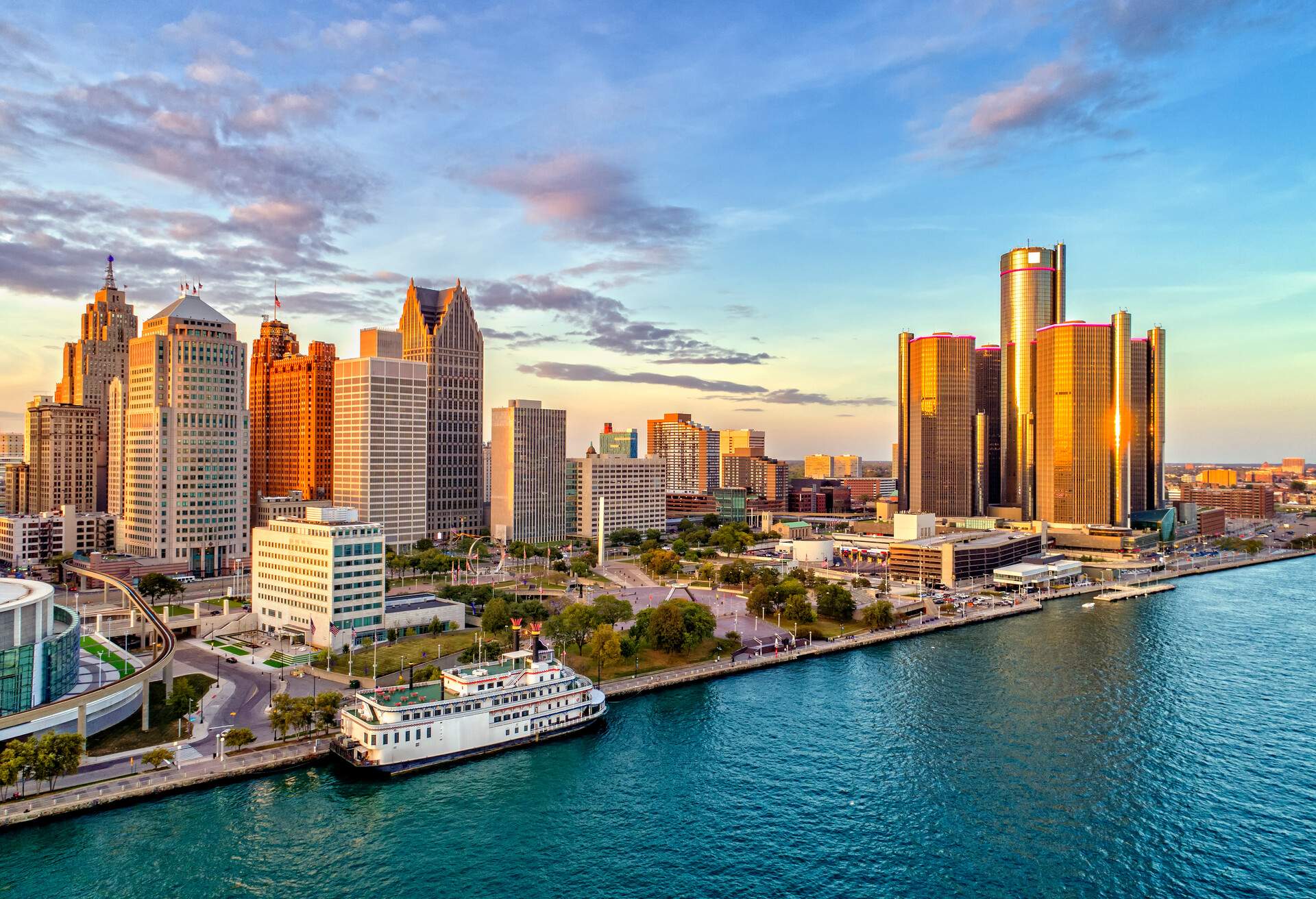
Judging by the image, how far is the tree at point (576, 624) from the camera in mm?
107562

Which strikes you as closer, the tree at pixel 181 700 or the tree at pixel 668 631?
the tree at pixel 181 700

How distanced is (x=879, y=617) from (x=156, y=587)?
11179cm

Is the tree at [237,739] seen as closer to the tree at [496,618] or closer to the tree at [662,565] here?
the tree at [496,618]

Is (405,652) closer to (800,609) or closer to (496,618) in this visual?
(496,618)

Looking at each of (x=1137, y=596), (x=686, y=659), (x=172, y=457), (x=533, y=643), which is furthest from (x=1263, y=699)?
(x=172, y=457)

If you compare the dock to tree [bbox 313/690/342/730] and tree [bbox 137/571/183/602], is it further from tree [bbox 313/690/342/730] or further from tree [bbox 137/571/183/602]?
tree [bbox 137/571/183/602]

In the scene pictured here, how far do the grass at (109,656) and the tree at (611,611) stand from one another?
2040 inches

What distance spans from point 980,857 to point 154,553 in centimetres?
15357

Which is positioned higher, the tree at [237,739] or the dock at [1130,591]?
the tree at [237,739]

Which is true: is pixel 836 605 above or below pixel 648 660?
above

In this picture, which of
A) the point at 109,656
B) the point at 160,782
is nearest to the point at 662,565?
A: the point at 109,656

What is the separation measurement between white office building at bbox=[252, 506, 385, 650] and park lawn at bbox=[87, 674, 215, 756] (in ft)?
84.7

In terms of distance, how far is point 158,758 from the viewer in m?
67.8

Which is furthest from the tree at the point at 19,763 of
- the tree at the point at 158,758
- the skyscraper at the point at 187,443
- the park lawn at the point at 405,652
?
the skyscraper at the point at 187,443
